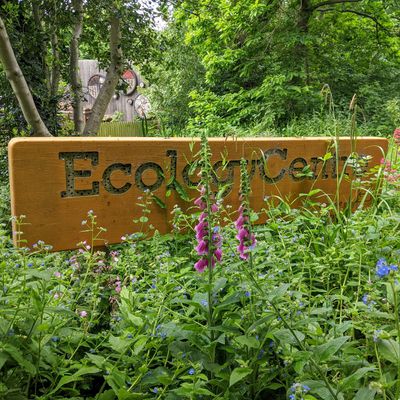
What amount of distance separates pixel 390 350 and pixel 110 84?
150 inches

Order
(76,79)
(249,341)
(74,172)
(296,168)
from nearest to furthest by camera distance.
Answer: (249,341), (74,172), (296,168), (76,79)

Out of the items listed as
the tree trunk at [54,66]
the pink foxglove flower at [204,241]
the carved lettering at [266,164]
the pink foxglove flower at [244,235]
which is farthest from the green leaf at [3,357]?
the tree trunk at [54,66]

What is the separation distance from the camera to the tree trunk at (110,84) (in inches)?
162

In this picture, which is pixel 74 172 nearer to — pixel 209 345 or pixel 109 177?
pixel 109 177

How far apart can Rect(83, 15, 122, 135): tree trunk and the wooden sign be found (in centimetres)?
236

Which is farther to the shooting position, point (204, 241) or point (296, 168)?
point (296, 168)

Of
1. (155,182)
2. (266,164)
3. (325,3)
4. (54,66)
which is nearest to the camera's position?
(155,182)

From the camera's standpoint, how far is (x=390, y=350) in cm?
100

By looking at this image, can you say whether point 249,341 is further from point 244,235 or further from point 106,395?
point 106,395

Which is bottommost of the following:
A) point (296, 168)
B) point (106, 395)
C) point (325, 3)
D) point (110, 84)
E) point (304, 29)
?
point (106, 395)

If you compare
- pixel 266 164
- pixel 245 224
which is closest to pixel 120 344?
pixel 245 224

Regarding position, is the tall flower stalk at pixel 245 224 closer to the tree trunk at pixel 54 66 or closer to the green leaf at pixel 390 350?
the green leaf at pixel 390 350

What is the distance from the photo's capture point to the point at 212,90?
10.9 metres

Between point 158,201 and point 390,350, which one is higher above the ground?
point 158,201
